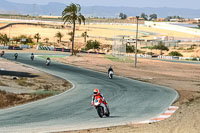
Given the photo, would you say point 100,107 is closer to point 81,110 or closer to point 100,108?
point 100,108

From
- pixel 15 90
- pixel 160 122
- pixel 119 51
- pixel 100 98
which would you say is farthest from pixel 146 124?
pixel 119 51

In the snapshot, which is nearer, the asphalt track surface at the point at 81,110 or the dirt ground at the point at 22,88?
the asphalt track surface at the point at 81,110

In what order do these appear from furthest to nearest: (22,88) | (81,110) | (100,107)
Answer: (22,88)
(81,110)
(100,107)

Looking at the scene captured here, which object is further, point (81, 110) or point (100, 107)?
point (81, 110)

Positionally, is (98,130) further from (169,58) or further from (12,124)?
(169,58)

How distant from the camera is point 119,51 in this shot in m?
84.2

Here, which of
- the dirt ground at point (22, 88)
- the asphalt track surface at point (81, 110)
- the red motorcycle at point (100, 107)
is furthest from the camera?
the dirt ground at point (22, 88)

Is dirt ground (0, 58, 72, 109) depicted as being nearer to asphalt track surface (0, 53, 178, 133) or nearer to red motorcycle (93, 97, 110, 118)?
asphalt track surface (0, 53, 178, 133)

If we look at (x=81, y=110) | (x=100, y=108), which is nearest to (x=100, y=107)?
(x=100, y=108)

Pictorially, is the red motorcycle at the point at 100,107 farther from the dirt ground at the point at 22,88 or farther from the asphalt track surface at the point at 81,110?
the dirt ground at the point at 22,88

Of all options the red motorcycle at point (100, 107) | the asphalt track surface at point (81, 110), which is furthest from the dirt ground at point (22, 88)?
the red motorcycle at point (100, 107)

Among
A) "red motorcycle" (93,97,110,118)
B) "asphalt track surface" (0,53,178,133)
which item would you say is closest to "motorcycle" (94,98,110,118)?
"red motorcycle" (93,97,110,118)

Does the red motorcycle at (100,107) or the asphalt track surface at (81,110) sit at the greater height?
the red motorcycle at (100,107)

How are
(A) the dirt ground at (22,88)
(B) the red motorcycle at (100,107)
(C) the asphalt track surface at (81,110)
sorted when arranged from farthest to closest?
(A) the dirt ground at (22,88) < (B) the red motorcycle at (100,107) < (C) the asphalt track surface at (81,110)
